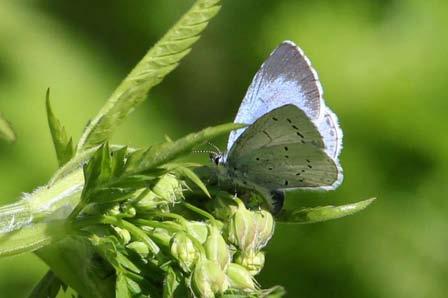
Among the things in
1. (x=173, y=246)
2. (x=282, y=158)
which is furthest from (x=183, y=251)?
(x=282, y=158)

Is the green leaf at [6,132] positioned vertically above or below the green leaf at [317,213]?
above

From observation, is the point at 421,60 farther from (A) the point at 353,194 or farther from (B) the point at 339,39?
(A) the point at 353,194

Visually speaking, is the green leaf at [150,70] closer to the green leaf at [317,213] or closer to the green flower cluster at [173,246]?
the green flower cluster at [173,246]

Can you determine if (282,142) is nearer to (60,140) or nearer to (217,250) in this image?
(217,250)

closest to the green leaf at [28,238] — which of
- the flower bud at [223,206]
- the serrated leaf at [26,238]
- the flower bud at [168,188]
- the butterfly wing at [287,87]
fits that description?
the serrated leaf at [26,238]

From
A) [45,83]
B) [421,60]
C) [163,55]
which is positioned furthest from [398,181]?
[163,55]
